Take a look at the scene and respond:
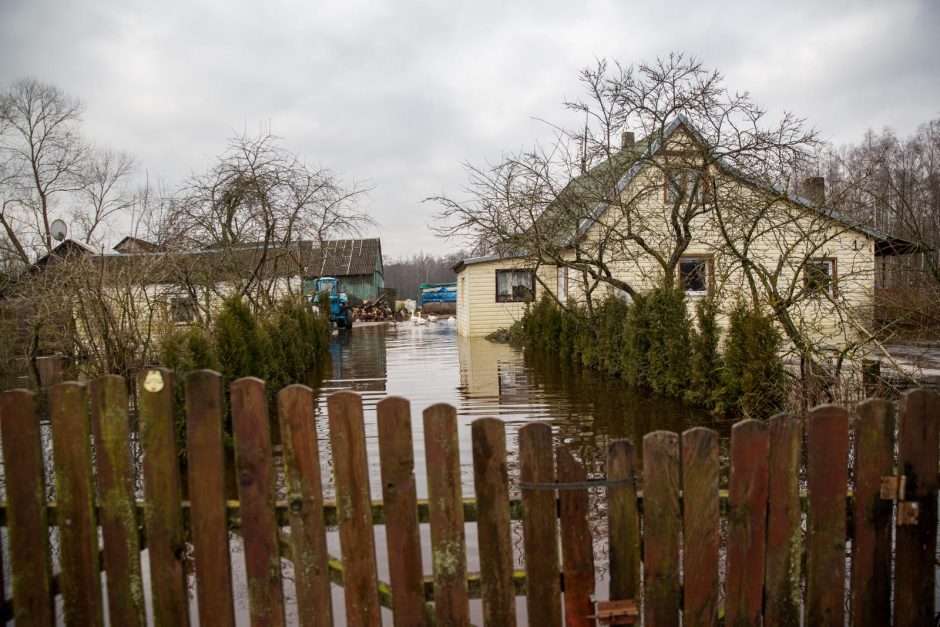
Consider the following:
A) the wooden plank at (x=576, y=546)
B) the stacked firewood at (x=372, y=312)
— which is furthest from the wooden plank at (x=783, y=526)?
the stacked firewood at (x=372, y=312)

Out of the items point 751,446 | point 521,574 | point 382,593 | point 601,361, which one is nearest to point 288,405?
point 382,593

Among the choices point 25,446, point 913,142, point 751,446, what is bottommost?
point 751,446

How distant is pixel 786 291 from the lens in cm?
743

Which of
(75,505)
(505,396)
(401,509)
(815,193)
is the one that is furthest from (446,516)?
(815,193)

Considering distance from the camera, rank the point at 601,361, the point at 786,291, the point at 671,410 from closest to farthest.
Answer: the point at 786,291
the point at 671,410
the point at 601,361

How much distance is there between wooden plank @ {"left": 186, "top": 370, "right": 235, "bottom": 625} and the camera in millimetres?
2238

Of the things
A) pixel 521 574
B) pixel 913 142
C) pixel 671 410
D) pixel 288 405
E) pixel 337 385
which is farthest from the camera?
pixel 913 142

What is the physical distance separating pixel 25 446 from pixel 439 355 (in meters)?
14.8

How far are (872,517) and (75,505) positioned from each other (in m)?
2.99

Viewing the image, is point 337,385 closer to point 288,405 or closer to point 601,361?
point 601,361

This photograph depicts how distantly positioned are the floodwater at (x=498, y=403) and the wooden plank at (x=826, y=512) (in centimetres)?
146

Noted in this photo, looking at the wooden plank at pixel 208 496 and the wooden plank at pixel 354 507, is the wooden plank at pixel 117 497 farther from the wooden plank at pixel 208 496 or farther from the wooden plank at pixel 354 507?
the wooden plank at pixel 354 507

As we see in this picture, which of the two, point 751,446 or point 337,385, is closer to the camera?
point 751,446

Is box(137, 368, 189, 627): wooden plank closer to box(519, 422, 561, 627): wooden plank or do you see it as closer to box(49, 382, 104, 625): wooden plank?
box(49, 382, 104, 625): wooden plank
